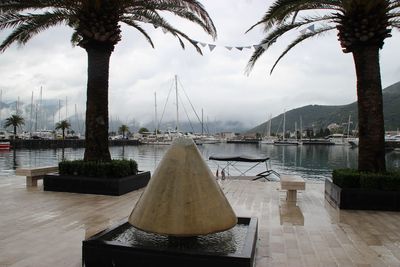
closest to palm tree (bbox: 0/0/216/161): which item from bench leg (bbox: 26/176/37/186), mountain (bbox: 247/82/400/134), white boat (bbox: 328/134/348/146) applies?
bench leg (bbox: 26/176/37/186)

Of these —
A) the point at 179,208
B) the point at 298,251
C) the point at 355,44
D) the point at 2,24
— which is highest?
the point at 2,24

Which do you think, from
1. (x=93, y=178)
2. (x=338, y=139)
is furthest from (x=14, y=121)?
(x=338, y=139)

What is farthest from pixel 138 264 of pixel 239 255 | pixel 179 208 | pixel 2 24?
pixel 2 24

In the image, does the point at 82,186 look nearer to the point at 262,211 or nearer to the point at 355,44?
the point at 262,211

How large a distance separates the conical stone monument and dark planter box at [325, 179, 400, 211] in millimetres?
5110

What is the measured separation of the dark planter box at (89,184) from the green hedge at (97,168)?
247mm

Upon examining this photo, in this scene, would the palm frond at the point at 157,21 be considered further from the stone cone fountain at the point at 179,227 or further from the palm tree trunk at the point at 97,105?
the stone cone fountain at the point at 179,227

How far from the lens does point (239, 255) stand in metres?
4.59

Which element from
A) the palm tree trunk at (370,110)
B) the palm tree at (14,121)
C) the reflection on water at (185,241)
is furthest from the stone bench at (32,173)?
the palm tree at (14,121)

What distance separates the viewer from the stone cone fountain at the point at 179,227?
15.3 feet

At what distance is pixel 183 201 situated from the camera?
5.03 meters

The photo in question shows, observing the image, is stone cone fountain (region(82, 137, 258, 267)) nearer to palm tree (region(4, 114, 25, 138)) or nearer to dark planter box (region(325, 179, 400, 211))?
dark planter box (region(325, 179, 400, 211))

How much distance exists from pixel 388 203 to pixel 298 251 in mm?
4359

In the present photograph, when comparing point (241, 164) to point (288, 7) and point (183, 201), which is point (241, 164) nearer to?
point (288, 7)
